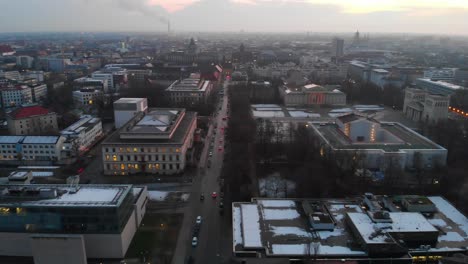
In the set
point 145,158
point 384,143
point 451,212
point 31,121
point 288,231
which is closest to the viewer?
point 288,231

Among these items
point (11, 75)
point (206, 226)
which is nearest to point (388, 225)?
point (206, 226)

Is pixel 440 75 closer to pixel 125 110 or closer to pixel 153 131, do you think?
pixel 125 110

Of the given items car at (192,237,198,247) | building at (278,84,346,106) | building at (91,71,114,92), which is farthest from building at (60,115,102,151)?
building at (278,84,346,106)

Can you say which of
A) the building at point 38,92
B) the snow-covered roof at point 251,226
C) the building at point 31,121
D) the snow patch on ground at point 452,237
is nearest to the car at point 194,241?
the snow-covered roof at point 251,226

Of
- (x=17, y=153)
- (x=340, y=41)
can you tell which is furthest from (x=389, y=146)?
(x=340, y=41)

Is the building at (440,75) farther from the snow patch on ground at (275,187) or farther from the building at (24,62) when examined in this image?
the building at (24,62)

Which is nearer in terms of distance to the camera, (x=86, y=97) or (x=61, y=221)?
(x=61, y=221)
